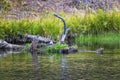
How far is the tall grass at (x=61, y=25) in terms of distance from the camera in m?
39.1

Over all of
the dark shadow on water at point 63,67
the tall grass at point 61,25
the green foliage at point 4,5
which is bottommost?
the dark shadow on water at point 63,67

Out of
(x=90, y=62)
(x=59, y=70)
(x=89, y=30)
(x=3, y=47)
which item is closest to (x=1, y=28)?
(x=3, y=47)

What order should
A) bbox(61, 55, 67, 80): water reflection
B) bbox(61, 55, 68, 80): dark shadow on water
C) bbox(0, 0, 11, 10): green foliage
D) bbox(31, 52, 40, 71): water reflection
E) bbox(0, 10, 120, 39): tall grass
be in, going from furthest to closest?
bbox(0, 0, 11, 10): green foliage → bbox(0, 10, 120, 39): tall grass → bbox(31, 52, 40, 71): water reflection → bbox(61, 55, 68, 80): dark shadow on water → bbox(61, 55, 67, 80): water reflection

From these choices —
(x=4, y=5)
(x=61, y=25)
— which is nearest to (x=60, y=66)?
(x=61, y=25)

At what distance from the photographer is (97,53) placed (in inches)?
1220

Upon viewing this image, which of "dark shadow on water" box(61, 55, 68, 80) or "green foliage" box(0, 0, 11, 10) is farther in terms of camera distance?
"green foliage" box(0, 0, 11, 10)

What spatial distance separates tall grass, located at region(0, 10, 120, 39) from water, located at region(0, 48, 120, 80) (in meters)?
7.96

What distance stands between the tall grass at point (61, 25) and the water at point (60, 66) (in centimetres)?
796

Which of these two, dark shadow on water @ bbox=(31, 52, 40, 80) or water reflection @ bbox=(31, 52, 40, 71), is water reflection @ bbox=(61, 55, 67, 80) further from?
water reflection @ bbox=(31, 52, 40, 71)

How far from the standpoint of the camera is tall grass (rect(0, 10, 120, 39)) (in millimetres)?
39062

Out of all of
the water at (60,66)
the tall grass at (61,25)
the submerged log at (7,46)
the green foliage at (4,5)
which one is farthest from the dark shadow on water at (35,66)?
the green foliage at (4,5)

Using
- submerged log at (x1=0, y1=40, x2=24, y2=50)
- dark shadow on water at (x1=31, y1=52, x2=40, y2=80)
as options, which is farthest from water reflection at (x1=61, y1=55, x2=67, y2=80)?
submerged log at (x1=0, y1=40, x2=24, y2=50)

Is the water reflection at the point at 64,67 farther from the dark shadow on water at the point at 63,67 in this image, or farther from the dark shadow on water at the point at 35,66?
the dark shadow on water at the point at 35,66

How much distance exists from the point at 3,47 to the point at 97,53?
7317 mm
